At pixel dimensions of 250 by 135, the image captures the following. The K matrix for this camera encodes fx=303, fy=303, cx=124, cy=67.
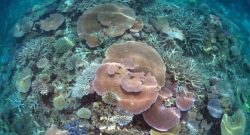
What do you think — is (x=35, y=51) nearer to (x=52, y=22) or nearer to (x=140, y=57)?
(x=52, y=22)

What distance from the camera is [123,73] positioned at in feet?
15.9

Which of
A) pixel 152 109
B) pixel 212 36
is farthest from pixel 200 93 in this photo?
pixel 212 36

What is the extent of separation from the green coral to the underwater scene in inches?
0.7

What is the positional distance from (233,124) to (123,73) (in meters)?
2.30

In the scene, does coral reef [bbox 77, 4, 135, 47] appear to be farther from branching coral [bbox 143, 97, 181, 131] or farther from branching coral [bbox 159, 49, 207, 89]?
branching coral [bbox 143, 97, 181, 131]

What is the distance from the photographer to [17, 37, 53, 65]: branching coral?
20.1ft

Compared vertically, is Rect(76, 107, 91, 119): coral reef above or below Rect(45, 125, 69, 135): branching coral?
above

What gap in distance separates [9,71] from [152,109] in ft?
12.6

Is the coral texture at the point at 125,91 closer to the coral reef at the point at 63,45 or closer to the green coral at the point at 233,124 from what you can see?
the coral reef at the point at 63,45

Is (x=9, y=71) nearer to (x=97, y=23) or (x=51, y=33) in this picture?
(x=51, y=33)

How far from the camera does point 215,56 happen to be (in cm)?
660

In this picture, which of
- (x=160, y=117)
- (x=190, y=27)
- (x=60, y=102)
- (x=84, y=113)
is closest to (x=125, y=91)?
(x=160, y=117)

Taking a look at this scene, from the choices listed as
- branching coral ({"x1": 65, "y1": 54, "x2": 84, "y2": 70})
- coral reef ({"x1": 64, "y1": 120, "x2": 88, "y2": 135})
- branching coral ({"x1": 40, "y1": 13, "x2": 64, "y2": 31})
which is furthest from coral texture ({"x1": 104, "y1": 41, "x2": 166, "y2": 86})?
branching coral ({"x1": 40, "y1": 13, "x2": 64, "y2": 31})

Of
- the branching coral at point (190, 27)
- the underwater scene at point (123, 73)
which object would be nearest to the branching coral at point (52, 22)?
the underwater scene at point (123, 73)
